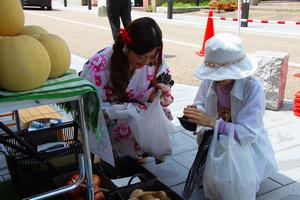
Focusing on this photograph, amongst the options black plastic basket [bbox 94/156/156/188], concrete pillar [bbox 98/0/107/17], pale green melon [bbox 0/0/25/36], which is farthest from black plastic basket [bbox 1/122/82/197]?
concrete pillar [bbox 98/0/107/17]

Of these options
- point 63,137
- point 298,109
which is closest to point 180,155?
point 63,137

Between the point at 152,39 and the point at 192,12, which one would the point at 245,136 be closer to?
the point at 152,39

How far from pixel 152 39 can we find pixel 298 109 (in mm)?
2216

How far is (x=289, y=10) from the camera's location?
13.8 m

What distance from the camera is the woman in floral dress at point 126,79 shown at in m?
2.18

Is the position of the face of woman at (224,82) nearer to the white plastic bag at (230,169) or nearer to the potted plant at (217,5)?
the white plastic bag at (230,169)

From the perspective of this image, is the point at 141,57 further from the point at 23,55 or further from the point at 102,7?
the point at 102,7

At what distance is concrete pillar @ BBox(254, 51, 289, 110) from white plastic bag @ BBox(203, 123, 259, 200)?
6.26ft

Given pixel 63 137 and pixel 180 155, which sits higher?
pixel 63 137

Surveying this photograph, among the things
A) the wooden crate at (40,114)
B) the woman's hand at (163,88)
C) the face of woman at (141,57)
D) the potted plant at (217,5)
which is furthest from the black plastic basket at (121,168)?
the potted plant at (217,5)

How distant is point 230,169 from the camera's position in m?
2.01

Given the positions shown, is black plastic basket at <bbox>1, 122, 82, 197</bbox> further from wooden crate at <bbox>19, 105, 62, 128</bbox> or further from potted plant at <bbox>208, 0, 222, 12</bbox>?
potted plant at <bbox>208, 0, 222, 12</bbox>

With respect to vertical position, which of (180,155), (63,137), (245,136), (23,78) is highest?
(23,78)

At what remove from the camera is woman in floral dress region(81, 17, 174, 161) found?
7.16 feet
